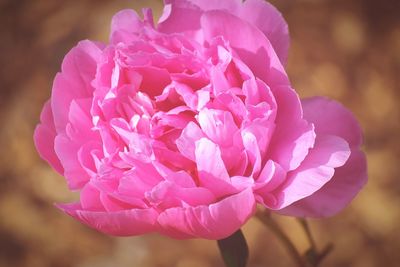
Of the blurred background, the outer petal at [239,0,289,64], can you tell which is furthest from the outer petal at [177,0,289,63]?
the blurred background

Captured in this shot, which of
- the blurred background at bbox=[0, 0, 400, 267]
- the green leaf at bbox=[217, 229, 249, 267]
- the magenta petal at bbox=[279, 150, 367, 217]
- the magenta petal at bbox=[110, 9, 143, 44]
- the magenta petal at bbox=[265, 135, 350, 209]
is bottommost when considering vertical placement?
the blurred background at bbox=[0, 0, 400, 267]

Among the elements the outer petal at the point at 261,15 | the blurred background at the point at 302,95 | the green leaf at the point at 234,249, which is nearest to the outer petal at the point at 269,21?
the outer petal at the point at 261,15

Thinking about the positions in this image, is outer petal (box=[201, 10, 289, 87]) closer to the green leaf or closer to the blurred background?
the green leaf

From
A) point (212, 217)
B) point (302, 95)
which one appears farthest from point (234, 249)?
point (302, 95)

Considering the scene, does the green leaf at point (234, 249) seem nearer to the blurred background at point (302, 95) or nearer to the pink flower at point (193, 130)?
the pink flower at point (193, 130)

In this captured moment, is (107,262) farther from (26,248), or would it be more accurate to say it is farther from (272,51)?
(272,51)

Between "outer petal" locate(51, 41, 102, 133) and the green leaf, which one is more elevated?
"outer petal" locate(51, 41, 102, 133)

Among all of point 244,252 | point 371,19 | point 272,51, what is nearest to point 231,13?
point 272,51
